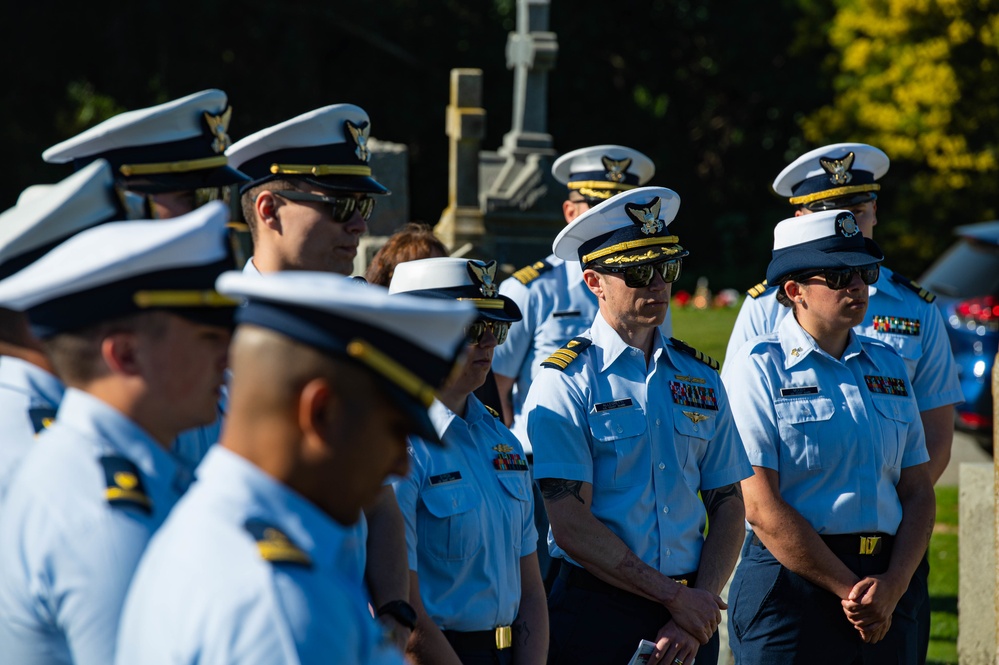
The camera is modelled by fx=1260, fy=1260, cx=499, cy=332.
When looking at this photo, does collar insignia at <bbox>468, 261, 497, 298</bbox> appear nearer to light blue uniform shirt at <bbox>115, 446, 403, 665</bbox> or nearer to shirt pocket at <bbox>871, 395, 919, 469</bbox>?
shirt pocket at <bbox>871, 395, 919, 469</bbox>

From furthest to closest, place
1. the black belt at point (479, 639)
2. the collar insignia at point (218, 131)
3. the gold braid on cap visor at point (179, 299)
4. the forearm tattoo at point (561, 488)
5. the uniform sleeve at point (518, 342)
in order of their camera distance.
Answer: the uniform sleeve at point (518, 342) < the forearm tattoo at point (561, 488) < the black belt at point (479, 639) < the collar insignia at point (218, 131) < the gold braid on cap visor at point (179, 299)

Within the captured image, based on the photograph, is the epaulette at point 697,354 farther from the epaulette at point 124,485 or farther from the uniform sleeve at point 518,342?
the epaulette at point 124,485

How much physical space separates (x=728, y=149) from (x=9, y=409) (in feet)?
80.9

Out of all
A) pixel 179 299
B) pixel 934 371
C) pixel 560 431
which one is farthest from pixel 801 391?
pixel 179 299

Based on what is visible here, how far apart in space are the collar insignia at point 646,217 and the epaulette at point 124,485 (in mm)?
2475

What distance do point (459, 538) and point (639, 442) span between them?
0.83 meters

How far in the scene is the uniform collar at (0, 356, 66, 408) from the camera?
262 cm

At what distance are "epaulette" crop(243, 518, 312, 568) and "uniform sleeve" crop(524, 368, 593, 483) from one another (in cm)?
235

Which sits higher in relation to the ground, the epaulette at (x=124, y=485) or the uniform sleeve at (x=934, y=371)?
the epaulette at (x=124, y=485)

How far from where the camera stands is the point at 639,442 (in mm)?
4102

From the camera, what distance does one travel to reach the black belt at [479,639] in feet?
11.7

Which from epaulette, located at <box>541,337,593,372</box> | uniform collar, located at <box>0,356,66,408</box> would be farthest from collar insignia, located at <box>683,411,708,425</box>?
uniform collar, located at <box>0,356,66,408</box>

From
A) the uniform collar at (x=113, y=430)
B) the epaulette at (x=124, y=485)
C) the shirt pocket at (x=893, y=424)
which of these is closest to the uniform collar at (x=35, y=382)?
the uniform collar at (x=113, y=430)

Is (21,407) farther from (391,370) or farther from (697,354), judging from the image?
(697,354)
